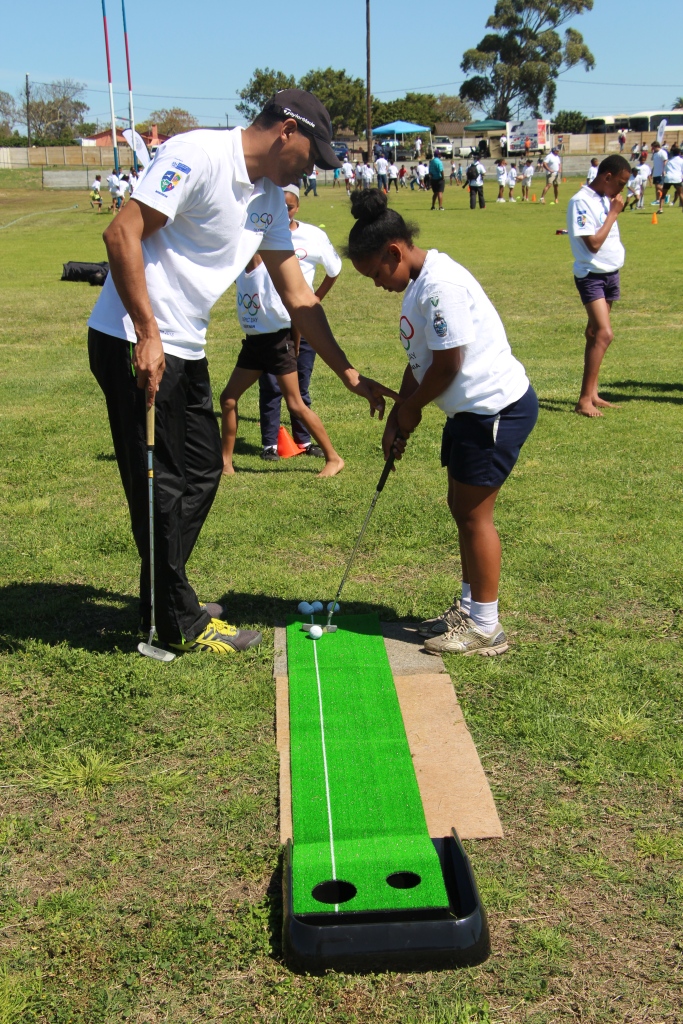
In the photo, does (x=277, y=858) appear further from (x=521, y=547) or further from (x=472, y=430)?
(x=521, y=547)

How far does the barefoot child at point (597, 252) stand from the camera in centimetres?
794

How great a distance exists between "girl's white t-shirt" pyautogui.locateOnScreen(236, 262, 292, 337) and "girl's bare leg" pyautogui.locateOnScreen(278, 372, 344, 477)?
397 mm

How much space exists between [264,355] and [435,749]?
161 inches

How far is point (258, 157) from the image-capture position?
372 centimetres

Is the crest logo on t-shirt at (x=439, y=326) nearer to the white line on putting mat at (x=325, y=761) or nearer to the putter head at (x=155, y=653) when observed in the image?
the white line on putting mat at (x=325, y=761)

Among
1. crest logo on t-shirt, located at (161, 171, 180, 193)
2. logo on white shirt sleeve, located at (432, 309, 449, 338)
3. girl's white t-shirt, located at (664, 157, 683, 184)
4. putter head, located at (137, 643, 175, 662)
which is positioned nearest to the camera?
crest logo on t-shirt, located at (161, 171, 180, 193)

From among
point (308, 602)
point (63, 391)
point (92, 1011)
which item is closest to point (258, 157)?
point (308, 602)

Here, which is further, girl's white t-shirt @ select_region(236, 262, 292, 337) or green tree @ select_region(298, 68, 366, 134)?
green tree @ select_region(298, 68, 366, 134)

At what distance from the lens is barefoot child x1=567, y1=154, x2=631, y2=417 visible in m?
7.94

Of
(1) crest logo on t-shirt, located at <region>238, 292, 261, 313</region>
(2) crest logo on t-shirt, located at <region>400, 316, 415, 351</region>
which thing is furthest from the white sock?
(1) crest logo on t-shirt, located at <region>238, 292, 261, 313</region>

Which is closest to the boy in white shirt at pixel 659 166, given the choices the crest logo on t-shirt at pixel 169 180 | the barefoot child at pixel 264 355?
the barefoot child at pixel 264 355

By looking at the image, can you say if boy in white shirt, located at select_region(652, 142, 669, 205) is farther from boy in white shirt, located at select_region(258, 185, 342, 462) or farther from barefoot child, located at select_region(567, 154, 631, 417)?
boy in white shirt, located at select_region(258, 185, 342, 462)

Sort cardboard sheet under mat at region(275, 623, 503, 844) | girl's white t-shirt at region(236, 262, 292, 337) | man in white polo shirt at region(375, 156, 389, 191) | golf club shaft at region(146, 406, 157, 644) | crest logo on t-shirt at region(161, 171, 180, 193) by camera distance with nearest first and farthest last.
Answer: cardboard sheet under mat at region(275, 623, 503, 844)
crest logo on t-shirt at region(161, 171, 180, 193)
golf club shaft at region(146, 406, 157, 644)
girl's white t-shirt at region(236, 262, 292, 337)
man in white polo shirt at region(375, 156, 389, 191)

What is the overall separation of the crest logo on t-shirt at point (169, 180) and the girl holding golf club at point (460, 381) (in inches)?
28.8
